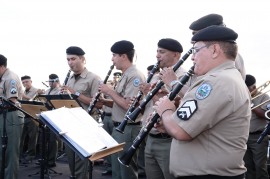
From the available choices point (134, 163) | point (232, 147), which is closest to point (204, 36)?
point (232, 147)

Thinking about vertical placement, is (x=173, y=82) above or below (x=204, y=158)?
above

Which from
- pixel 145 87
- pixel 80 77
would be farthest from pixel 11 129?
pixel 145 87

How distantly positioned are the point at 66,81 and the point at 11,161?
157cm

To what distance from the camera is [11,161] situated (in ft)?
18.6

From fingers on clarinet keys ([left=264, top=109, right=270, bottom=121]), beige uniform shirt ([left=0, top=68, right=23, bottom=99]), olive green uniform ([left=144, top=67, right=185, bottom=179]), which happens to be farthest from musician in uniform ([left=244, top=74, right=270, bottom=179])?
beige uniform shirt ([left=0, top=68, right=23, bottom=99])

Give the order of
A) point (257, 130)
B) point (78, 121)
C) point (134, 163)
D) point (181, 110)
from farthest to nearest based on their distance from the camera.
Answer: point (257, 130), point (134, 163), point (78, 121), point (181, 110)

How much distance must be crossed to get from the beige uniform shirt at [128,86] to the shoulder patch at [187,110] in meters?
2.30

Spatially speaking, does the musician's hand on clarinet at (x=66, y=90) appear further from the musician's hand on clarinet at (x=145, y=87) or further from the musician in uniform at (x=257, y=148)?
the musician in uniform at (x=257, y=148)

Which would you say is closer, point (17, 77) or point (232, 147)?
point (232, 147)

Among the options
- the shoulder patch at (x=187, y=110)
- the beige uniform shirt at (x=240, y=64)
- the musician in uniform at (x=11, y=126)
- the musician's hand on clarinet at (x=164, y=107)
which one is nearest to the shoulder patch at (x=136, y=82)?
the beige uniform shirt at (x=240, y=64)

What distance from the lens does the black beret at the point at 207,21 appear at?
323 centimetres

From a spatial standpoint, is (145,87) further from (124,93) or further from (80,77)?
(80,77)

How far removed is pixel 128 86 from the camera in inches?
183

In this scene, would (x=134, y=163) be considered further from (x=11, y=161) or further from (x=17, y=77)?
(x=17, y=77)
